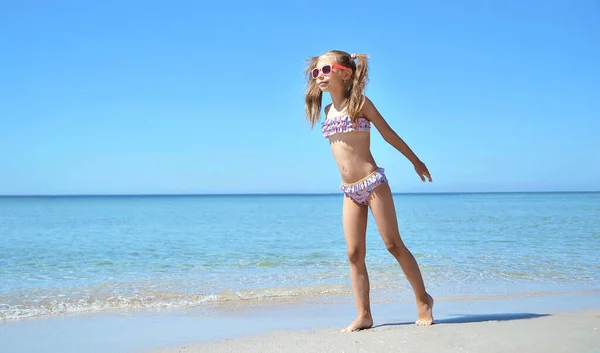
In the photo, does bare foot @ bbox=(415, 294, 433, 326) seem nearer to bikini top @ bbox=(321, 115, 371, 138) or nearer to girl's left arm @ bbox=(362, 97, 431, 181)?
girl's left arm @ bbox=(362, 97, 431, 181)

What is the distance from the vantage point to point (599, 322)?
4184 millimetres

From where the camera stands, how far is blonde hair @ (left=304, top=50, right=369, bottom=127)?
3.91 metres

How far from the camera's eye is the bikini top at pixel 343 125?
12.9 ft

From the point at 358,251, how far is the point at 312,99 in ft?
3.86

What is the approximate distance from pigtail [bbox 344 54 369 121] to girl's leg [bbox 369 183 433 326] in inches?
21.4

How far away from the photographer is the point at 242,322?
4.79 meters

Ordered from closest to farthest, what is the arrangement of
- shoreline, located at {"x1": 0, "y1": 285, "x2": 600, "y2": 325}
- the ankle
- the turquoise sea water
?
the ankle
shoreline, located at {"x1": 0, "y1": 285, "x2": 600, "y2": 325}
the turquoise sea water

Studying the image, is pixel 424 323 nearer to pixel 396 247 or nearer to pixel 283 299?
pixel 396 247

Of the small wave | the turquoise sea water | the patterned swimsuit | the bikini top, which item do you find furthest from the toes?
the small wave

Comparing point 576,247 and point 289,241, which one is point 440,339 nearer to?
point 576,247

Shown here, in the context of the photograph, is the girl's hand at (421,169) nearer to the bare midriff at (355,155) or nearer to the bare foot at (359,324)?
the bare midriff at (355,155)

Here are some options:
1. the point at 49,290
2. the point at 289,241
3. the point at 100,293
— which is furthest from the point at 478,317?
the point at 289,241

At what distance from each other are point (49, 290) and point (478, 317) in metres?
4.82

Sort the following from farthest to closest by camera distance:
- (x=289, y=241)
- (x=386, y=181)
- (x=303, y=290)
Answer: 1. (x=289, y=241)
2. (x=303, y=290)
3. (x=386, y=181)
